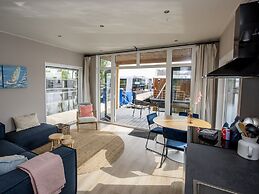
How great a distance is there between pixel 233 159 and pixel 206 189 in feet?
1.75

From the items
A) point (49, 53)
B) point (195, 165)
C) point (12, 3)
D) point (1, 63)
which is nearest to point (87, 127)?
point (49, 53)

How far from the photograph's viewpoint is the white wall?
3570 millimetres

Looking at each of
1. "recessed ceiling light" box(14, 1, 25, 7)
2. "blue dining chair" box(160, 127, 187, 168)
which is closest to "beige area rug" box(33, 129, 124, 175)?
"blue dining chair" box(160, 127, 187, 168)

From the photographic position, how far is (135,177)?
261 cm

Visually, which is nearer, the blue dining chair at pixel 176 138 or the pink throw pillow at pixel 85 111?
the blue dining chair at pixel 176 138

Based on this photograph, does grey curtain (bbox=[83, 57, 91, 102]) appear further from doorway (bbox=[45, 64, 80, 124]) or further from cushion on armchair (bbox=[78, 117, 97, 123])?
cushion on armchair (bbox=[78, 117, 97, 123])

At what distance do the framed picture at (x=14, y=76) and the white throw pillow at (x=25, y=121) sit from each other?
0.75 m

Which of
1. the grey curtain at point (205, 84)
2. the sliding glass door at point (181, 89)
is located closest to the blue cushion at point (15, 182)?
the grey curtain at point (205, 84)

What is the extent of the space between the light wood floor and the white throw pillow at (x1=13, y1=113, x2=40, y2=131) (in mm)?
2074

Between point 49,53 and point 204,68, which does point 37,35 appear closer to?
point 49,53

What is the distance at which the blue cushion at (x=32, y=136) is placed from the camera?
3.21 meters

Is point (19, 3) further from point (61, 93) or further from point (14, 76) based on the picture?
point (61, 93)

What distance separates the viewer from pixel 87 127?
529 centimetres

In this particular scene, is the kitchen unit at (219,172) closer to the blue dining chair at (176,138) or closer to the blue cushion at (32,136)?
the blue dining chair at (176,138)
